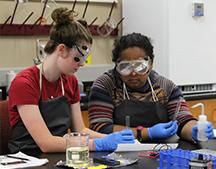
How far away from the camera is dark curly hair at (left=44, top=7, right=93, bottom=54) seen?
1.92 metres

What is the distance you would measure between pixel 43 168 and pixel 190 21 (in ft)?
7.02

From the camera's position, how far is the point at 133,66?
2.22 metres

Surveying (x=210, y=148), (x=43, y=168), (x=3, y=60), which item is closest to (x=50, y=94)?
(x=43, y=168)

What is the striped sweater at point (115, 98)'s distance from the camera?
219cm

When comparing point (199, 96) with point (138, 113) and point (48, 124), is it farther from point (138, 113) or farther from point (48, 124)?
point (48, 124)

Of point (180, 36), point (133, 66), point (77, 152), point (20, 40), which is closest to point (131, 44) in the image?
point (133, 66)

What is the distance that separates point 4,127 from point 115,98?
62 centimetres

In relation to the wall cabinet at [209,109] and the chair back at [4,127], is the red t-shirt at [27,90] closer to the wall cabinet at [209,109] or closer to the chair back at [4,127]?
the chair back at [4,127]

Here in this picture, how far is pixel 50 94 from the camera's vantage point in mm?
1971

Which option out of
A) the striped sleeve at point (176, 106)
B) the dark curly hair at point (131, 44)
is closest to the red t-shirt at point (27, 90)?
the dark curly hair at point (131, 44)

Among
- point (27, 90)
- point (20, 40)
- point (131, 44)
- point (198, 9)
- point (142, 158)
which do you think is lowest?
point (142, 158)

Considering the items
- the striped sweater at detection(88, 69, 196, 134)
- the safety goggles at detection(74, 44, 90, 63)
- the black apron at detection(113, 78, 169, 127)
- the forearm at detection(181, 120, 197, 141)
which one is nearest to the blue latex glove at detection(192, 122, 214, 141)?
the forearm at detection(181, 120, 197, 141)

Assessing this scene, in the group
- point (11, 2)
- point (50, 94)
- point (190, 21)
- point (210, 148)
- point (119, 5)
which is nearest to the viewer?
point (210, 148)

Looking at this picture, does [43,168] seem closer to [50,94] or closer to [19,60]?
[50,94]
